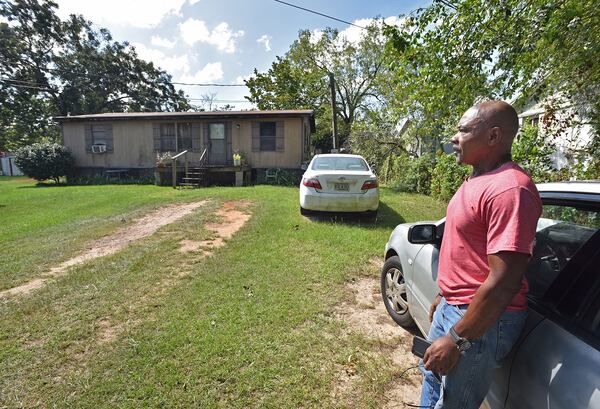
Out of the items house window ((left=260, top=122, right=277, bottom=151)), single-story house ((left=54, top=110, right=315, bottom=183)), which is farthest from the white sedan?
house window ((left=260, top=122, right=277, bottom=151))

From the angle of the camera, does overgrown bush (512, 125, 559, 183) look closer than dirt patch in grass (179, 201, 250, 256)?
No

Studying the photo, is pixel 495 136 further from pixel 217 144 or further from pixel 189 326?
pixel 217 144

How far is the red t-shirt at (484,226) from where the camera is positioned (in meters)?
1.08

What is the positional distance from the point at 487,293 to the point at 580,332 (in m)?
0.41

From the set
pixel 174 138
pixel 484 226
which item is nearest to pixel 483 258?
pixel 484 226

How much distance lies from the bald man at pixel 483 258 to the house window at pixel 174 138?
17086 millimetres

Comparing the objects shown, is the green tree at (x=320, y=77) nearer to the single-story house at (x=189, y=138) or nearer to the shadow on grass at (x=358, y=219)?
the single-story house at (x=189, y=138)

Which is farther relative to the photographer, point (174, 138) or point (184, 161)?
point (174, 138)

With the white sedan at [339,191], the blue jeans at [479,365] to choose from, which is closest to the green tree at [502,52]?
the white sedan at [339,191]

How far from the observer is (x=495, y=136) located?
129cm

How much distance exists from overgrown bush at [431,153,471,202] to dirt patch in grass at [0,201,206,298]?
295 inches

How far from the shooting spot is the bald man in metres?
1.09

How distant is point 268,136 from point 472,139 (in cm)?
1532

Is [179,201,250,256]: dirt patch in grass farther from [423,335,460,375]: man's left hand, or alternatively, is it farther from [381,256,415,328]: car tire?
[423,335,460,375]: man's left hand
